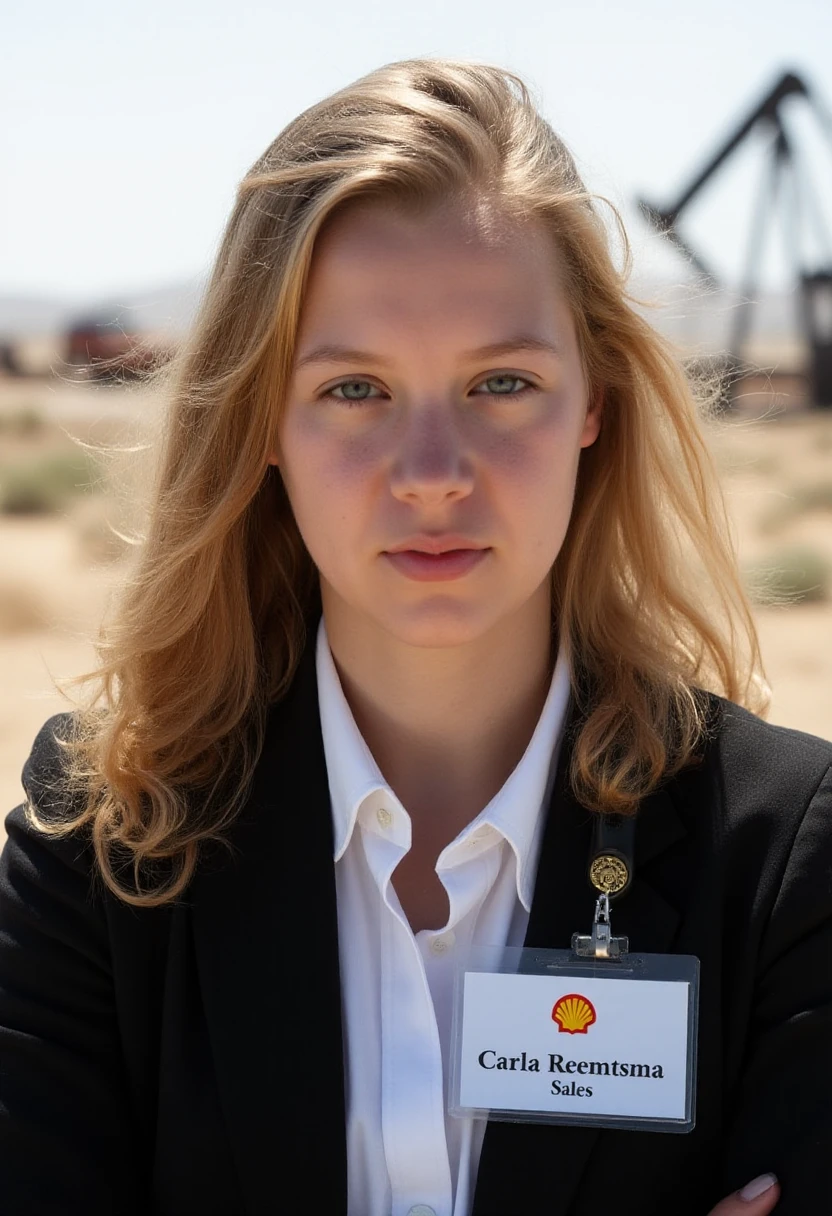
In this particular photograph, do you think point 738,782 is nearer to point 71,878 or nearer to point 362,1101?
point 362,1101

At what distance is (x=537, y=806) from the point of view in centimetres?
236

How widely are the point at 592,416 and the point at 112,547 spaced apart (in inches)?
366

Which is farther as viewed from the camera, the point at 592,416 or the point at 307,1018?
the point at 592,416

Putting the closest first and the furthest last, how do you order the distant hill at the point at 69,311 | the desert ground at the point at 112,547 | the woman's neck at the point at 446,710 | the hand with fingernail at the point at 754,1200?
the hand with fingernail at the point at 754,1200
the woman's neck at the point at 446,710
the distant hill at the point at 69,311
the desert ground at the point at 112,547

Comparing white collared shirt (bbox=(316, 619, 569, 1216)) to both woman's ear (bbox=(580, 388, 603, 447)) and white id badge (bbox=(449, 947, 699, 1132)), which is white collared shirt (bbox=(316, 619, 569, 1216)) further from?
woman's ear (bbox=(580, 388, 603, 447))

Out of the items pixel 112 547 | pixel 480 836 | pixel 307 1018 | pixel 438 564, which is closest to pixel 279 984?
pixel 307 1018

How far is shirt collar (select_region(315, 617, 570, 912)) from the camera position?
2.29 metres

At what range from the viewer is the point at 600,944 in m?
2.19

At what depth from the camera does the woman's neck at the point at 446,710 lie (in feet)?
7.91

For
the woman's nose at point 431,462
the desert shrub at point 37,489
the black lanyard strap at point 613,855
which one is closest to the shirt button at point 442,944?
the black lanyard strap at point 613,855

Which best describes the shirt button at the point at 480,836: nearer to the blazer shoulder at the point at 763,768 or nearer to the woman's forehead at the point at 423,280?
the blazer shoulder at the point at 763,768

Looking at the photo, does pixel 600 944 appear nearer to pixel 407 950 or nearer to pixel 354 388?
pixel 407 950

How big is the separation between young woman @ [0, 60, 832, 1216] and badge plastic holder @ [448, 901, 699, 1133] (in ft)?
0.14

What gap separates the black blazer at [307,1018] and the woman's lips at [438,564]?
1.39ft
